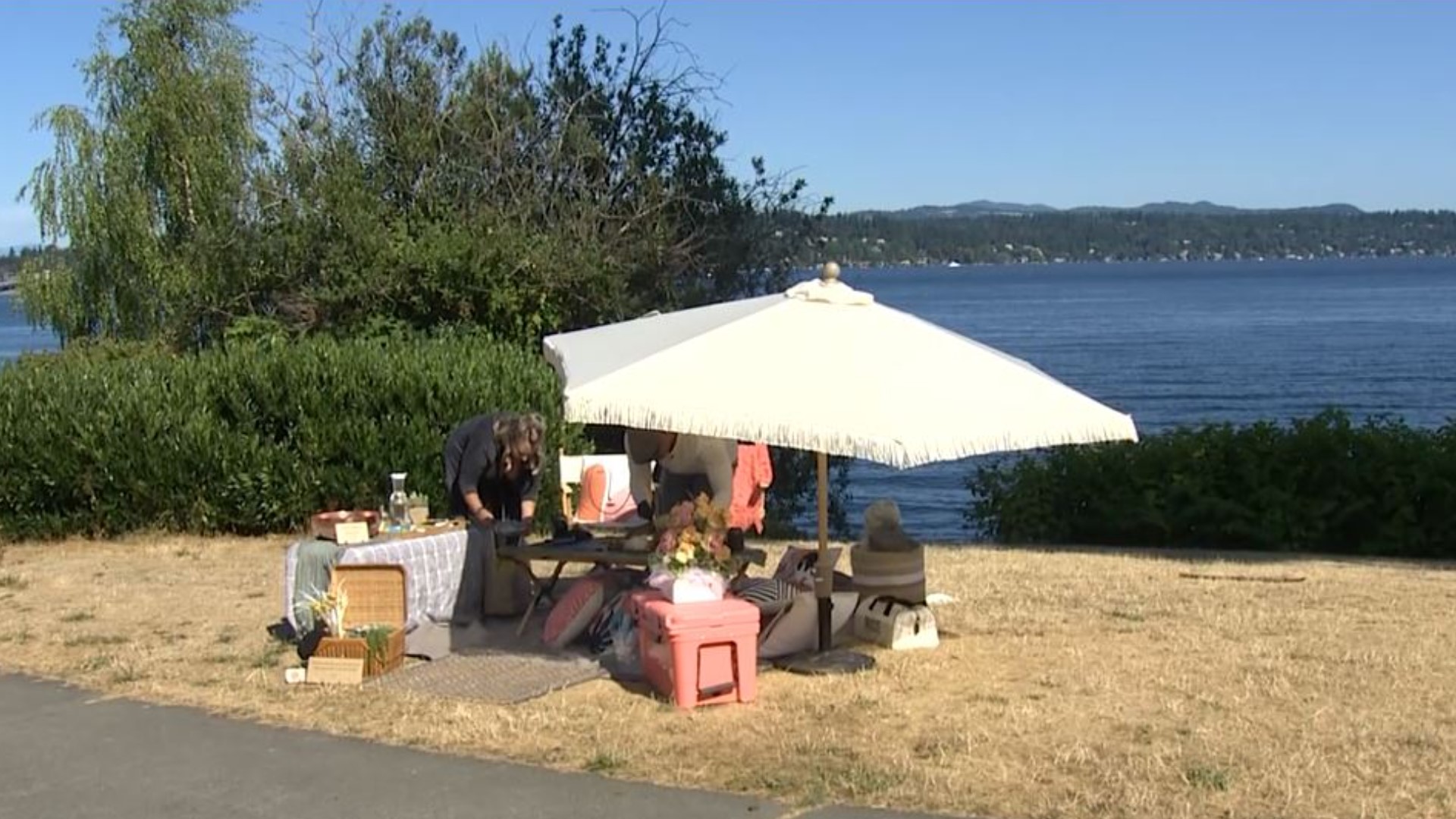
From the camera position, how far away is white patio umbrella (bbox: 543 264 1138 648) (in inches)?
251

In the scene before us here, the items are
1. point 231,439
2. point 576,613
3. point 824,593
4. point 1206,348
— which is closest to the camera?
point 824,593

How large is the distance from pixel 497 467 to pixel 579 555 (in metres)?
1.32

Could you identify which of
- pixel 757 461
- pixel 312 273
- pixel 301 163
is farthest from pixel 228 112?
pixel 757 461

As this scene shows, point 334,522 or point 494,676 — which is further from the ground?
point 334,522

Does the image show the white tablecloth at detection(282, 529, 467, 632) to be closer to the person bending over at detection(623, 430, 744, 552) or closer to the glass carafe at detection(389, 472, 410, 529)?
the glass carafe at detection(389, 472, 410, 529)

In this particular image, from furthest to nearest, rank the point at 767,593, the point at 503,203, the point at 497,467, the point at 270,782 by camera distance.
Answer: the point at 503,203, the point at 497,467, the point at 767,593, the point at 270,782

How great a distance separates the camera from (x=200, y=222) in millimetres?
Answer: 20141

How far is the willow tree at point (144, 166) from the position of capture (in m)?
20.9

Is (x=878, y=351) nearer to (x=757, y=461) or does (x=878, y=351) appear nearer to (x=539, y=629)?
(x=539, y=629)

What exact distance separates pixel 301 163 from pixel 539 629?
1110cm

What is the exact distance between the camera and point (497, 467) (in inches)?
358

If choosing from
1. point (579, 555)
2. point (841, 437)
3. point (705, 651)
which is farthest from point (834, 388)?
point (579, 555)

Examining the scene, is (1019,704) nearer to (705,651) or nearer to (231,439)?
(705,651)

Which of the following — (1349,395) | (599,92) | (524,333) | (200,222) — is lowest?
(1349,395)
